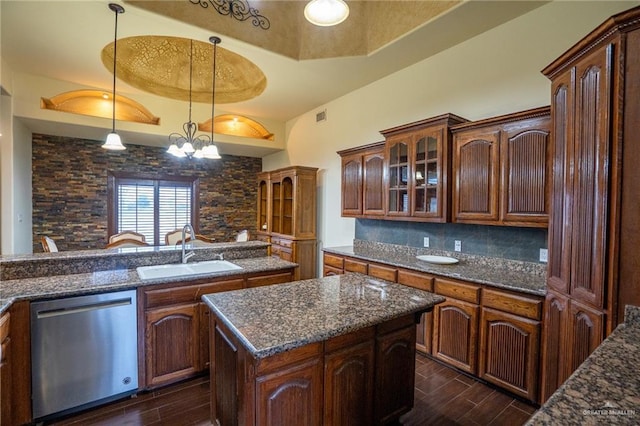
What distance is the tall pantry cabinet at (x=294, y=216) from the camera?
4.95 meters

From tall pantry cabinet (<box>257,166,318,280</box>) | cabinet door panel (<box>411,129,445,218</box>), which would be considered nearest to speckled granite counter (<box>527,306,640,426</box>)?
cabinet door panel (<box>411,129,445,218</box>)

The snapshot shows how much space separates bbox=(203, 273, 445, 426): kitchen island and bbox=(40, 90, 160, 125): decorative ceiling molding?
14.7ft

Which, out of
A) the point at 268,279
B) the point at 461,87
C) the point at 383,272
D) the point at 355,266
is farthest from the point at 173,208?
the point at 461,87

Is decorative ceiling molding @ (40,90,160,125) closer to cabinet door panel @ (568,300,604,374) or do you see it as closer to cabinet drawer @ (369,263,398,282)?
cabinet drawer @ (369,263,398,282)

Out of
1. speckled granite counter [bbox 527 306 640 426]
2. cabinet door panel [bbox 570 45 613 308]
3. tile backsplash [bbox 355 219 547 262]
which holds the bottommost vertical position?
speckled granite counter [bbox 527 306 640 426]

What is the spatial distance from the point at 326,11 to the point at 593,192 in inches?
72.0

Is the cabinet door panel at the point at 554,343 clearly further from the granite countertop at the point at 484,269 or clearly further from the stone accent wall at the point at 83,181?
the stone accent wall at the point at 83,181

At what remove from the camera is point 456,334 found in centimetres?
257

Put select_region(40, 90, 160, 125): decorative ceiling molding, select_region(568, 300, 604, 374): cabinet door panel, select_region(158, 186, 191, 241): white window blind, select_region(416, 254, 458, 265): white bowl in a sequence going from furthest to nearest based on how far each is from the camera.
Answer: select_region(158, 186, 191, 241): white window blind → select_region(40, 90, 160, 125): decorative ceiling molding → select_region(416, 254, 458, 265): white bowl → select_region(568, 300, 604, 374): cabinet door panel

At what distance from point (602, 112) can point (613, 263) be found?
2.44 ft

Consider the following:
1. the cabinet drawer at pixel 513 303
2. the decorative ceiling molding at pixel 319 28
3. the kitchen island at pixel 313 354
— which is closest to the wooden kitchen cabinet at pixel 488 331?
the cabinet drawer at pixel 513 303

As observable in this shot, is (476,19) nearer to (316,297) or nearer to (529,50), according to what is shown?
(529,50)

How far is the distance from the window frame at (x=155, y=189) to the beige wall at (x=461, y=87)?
8.90ft

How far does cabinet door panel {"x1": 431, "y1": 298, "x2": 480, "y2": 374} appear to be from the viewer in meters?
2.45
